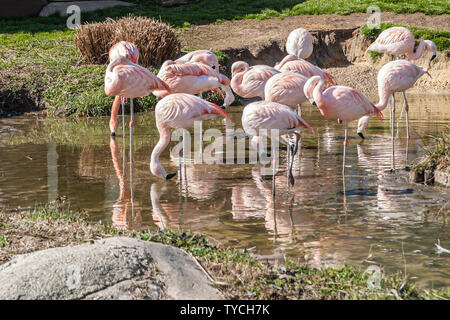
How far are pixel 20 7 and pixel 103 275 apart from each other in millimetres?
16710

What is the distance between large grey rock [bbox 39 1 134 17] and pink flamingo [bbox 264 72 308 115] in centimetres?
1188

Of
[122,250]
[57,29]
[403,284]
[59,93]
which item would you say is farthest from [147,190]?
[57,29]

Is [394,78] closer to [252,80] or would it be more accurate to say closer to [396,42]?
[252,80]

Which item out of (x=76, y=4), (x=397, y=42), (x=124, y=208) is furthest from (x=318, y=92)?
(x=76, y=4)

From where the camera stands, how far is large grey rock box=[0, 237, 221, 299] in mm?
3240

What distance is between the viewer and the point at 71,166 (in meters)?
7.10

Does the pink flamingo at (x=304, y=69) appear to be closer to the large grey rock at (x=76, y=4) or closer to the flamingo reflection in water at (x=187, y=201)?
the flamingo reflection in water at (x=187, y=201)

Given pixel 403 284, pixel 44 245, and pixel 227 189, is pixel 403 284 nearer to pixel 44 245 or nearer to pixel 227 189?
pixel 44 245

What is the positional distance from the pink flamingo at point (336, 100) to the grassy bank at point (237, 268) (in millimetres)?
2552

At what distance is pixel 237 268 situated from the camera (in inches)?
143

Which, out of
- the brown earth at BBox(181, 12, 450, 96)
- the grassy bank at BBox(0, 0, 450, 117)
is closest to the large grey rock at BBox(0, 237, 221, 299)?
the grassy bank at BBox(0, 0, 450, 117)

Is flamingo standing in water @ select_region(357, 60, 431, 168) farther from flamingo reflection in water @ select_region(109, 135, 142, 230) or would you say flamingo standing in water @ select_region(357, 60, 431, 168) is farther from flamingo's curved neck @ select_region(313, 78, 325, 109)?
flamingo reflection in water @ select_region(109, 135, 142, 230)

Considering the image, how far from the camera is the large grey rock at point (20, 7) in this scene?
18047 mm
